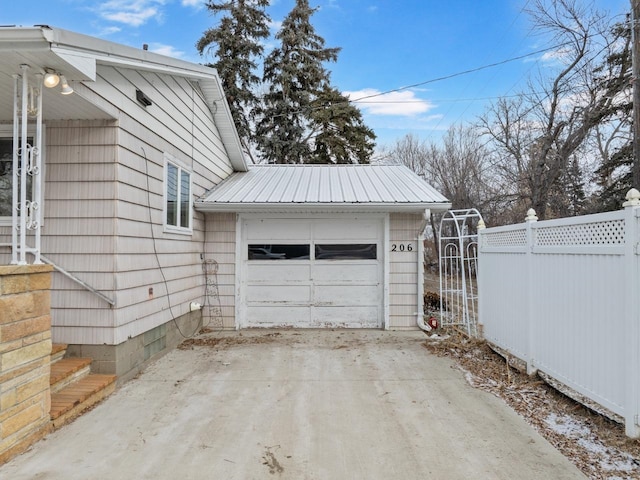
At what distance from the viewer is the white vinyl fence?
2.84 meters

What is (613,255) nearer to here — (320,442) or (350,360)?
(320,442)

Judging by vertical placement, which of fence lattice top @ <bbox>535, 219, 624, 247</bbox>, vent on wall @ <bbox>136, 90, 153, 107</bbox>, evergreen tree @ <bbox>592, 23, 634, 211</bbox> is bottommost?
fence lattice top @ <bbox>535, 219, 624, 247</bbox>

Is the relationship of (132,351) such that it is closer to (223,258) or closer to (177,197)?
(177,197)

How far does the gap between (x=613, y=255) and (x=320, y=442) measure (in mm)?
2683

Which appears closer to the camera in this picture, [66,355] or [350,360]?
[66,355]

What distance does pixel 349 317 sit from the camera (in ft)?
23.3

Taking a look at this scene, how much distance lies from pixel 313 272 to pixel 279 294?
74cm

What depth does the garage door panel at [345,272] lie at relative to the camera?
7.12 metres

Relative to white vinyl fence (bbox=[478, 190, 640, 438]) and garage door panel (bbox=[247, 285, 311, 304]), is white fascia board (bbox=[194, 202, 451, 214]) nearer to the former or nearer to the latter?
garage door panel (bbox=[247, 285, 311, 304])

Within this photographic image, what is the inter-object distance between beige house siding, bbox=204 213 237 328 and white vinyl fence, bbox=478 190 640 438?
14.5 feet

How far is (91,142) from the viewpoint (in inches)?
164

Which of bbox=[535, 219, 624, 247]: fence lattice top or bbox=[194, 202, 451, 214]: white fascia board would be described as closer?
bbox=[535, 219, 624, 247]: fence lattice top

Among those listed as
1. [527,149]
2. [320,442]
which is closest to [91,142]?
[320,442]

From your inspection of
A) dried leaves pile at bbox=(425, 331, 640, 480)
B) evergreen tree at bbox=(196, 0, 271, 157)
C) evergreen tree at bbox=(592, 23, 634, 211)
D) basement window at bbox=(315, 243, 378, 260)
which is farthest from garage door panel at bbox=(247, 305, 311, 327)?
evergreen tree at bbox=(196, 0, 271, 157)
